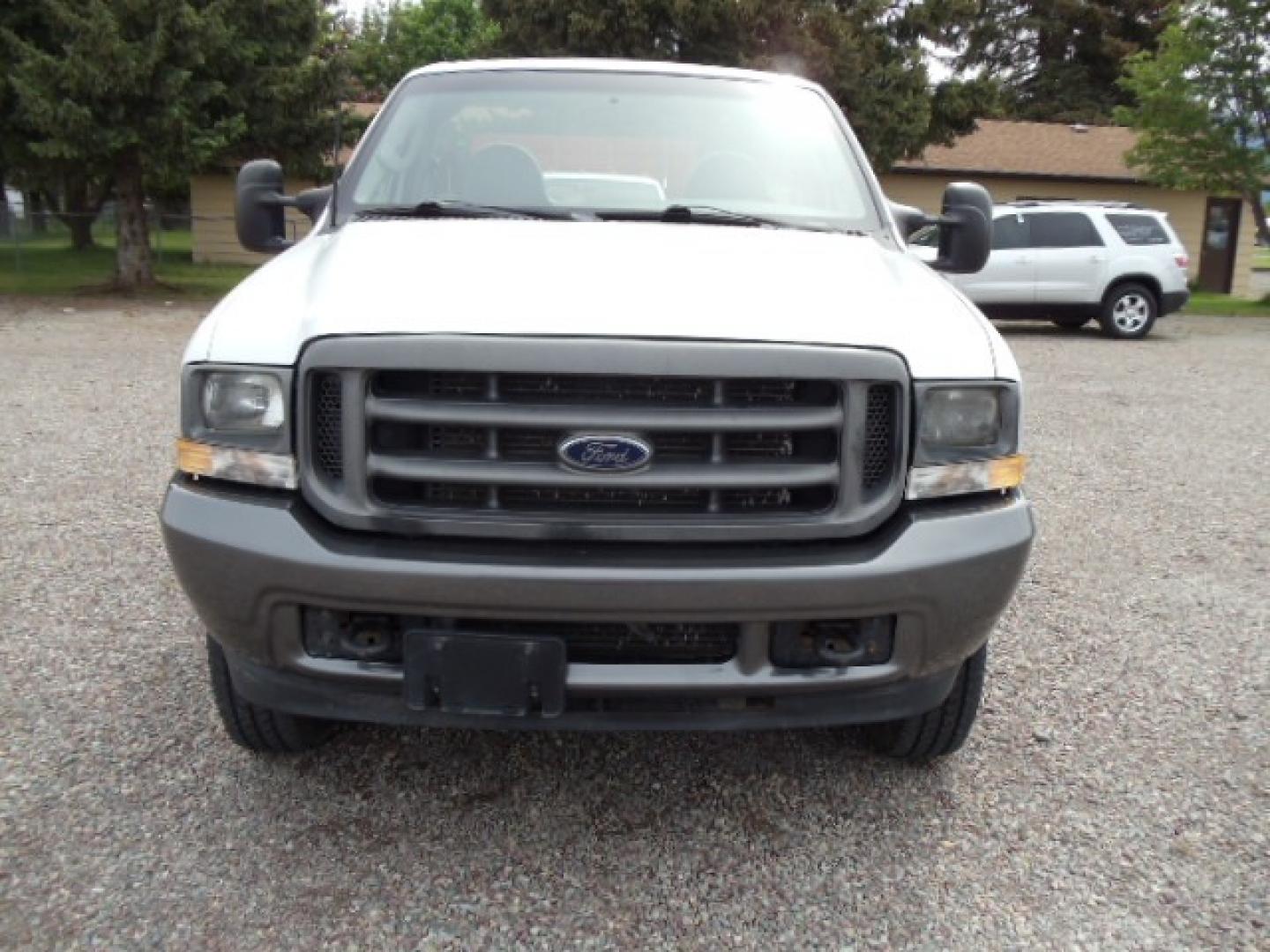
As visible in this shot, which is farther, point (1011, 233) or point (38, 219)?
point (38, 219)

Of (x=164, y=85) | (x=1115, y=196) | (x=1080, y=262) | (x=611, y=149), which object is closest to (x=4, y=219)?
(x=164, y=85)

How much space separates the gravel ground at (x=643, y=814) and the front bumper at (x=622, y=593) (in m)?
0.43

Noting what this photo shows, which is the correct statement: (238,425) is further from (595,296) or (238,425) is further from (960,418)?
(960,418)

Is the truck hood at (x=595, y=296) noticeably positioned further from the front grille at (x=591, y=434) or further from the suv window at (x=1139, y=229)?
the suv window at (x=1139, y=229)

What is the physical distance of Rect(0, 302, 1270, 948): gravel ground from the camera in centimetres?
240

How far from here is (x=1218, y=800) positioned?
2.96 m

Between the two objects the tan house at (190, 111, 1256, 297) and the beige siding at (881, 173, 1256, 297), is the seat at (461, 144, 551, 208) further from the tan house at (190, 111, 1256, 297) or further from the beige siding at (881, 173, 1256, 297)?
the beige siding at (881, 173, 1256, 297)

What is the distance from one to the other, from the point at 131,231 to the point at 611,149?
16.2m

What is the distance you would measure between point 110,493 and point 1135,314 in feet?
46.8

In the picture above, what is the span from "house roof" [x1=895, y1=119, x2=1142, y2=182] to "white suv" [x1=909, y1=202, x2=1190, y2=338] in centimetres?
1213

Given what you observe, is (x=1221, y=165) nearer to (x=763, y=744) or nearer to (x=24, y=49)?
(x=24, y=49)

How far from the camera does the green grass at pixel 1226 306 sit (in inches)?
886

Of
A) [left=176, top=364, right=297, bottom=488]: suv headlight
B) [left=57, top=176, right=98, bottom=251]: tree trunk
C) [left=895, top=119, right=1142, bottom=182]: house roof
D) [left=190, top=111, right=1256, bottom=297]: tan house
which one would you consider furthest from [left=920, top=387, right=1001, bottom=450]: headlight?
[left=190, top=111, right=1256, bottom=297]: tan house

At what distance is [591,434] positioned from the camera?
229 cm
